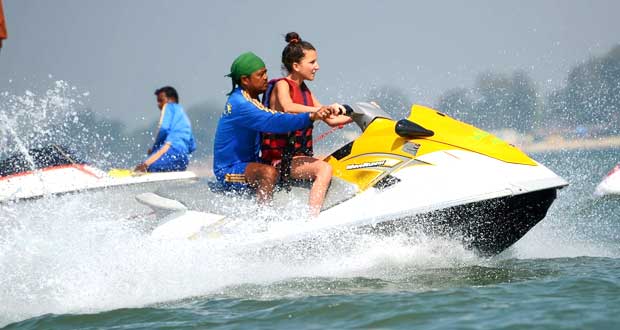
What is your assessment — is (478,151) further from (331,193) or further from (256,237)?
(256,237)

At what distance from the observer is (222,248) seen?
5621mm

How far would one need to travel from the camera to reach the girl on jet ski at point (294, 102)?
584 centimetres

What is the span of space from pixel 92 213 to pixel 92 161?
4544 mm

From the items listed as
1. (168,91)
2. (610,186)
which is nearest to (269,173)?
(168,91)

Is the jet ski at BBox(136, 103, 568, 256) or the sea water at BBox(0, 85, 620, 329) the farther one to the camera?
the jet ski at BBox(136, 103, 568, 256)

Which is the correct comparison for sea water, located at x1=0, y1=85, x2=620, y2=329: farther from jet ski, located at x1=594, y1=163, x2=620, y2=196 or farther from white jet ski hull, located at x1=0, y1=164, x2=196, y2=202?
jet ski, located at x1=594, y1=163, x2=620, y2=196

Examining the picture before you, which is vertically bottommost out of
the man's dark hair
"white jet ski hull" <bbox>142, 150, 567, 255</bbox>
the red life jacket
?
"white jet ski hull" <bbox>142, 150, 567, 255</bbox>

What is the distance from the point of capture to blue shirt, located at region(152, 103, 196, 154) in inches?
436

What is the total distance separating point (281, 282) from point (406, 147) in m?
1.12

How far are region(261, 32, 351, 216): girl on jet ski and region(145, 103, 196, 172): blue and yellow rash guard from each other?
5.16m

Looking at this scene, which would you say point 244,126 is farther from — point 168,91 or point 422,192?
point 168,91

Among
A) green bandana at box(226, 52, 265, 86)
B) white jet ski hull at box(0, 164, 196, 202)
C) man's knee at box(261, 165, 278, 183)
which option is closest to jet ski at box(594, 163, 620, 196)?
white jet ski hull at box(0, 164, 196, 202)

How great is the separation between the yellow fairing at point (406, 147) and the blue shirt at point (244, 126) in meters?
0.44

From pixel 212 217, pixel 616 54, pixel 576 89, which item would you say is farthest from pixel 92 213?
pixel 576 89
